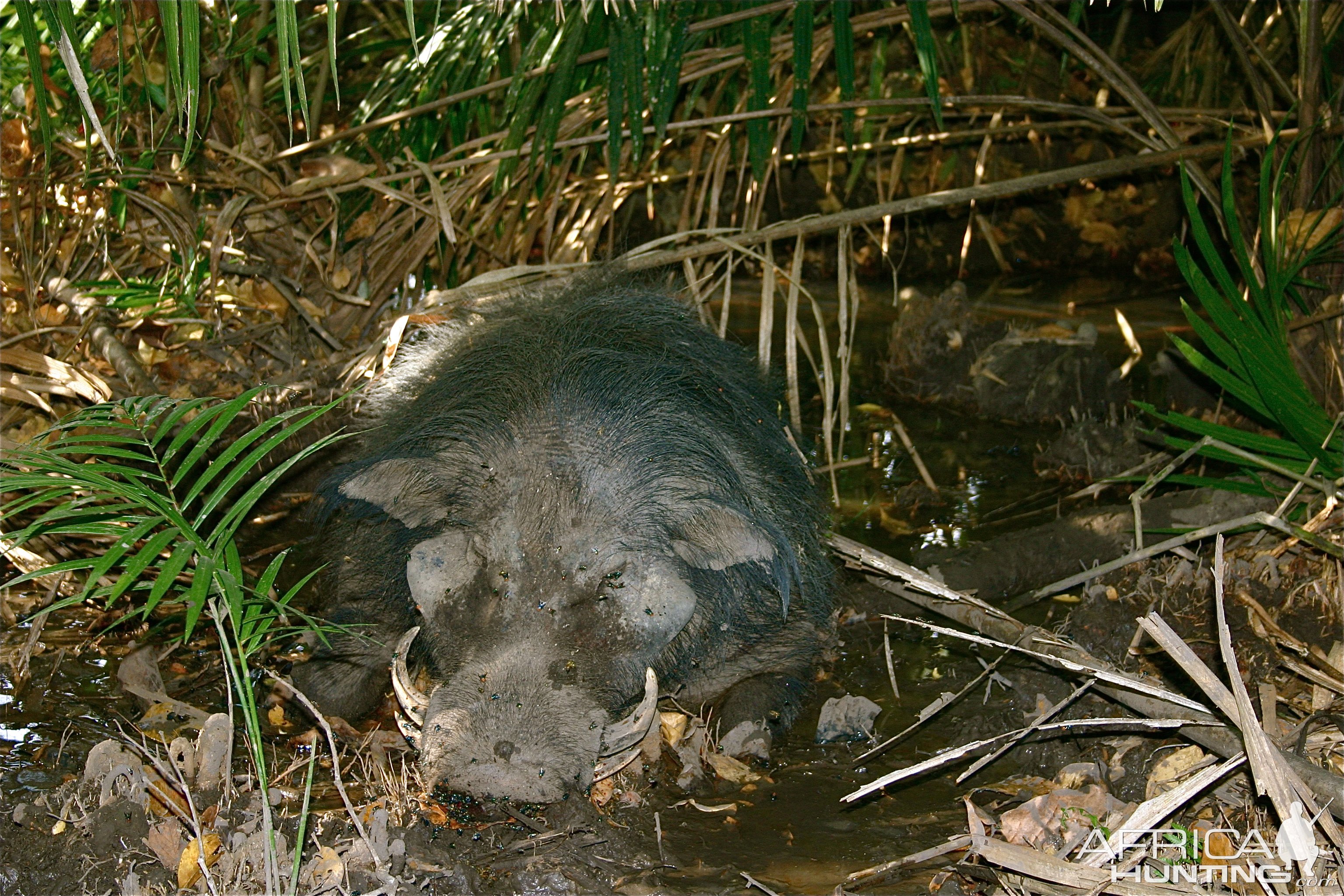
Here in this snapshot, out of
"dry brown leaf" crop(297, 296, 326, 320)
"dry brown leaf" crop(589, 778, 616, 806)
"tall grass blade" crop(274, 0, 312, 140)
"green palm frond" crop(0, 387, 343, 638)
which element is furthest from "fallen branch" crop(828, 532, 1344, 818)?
"dry brown leaf" crop(297, 296, 326, 320)

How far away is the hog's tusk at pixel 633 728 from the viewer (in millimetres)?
2846

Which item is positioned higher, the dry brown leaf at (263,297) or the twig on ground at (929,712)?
the dry brown leaf at (263,297)

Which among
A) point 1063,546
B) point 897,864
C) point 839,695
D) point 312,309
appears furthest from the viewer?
point 312,309

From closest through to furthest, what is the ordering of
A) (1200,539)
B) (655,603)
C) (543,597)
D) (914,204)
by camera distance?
(543,597) < (655,603) < (1200,539) < (914,204)

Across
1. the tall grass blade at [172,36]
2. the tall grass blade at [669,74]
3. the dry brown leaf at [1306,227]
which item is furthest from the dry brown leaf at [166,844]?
the dry brown leaf at [1306,227]

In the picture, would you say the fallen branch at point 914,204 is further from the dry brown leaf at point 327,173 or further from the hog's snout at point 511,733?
the hog's snout at point 511,733

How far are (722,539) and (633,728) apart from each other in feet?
2.12

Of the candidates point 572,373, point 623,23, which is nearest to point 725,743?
point 572,373

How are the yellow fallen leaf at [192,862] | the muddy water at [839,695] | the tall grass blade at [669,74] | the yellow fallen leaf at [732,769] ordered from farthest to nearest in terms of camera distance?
the tall grass blade at [669,74], the yellow fallen leaf at [732,769], the muddy water at [839,695], the yellow fallen leaf at [192,862]

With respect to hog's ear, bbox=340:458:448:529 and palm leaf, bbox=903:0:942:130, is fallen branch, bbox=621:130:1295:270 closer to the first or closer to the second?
palm leaf, bbox=903:0:942:130

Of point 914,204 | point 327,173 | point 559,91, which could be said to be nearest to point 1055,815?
point 914,204

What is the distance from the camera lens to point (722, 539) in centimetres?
331

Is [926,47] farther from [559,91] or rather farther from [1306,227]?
[1306,227]

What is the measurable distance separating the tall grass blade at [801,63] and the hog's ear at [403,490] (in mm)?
2079
